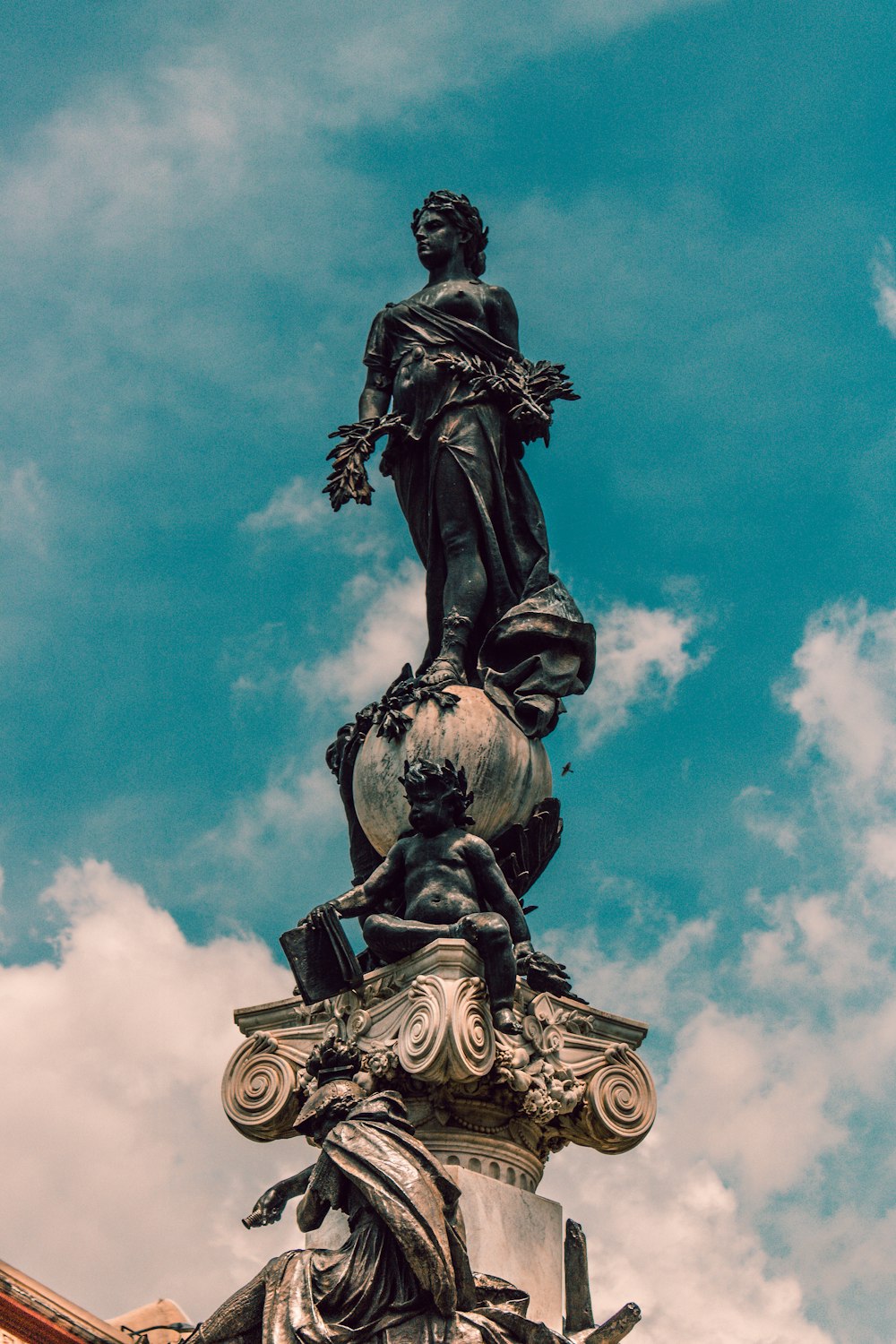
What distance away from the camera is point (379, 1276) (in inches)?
314

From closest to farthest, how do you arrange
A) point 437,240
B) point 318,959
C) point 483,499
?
point 318,959
point 483,499
point 437,240

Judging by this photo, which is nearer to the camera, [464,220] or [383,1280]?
[383,1280]

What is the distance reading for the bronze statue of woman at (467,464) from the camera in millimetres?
12484

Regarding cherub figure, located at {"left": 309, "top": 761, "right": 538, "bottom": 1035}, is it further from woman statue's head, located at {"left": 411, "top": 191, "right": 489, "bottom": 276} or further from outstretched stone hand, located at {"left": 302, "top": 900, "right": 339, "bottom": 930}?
woman statue's head, located at {"left": 411, "top": 191, "right": 489, "bottom": 276}

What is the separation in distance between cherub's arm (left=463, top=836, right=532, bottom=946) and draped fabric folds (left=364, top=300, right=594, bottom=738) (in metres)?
1.90

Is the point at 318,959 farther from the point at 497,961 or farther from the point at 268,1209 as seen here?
the point at 268,1209

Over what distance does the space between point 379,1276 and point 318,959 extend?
260 centimetres

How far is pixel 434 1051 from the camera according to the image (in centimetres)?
940

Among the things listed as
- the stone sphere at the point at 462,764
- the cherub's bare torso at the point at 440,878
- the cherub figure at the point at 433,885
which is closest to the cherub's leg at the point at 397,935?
the cherub figure at the point at 433,885

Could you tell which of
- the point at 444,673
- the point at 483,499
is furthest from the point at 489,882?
the point at 483,499

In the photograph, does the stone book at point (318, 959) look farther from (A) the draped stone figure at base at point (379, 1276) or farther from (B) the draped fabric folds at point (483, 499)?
(B) the draped fabric folds at point (483, 499)

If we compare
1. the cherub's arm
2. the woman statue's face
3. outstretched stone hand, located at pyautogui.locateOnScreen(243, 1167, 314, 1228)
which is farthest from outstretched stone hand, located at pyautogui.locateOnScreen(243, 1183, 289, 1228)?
the woman statue's face

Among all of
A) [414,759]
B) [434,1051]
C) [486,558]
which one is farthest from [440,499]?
[434,1051]

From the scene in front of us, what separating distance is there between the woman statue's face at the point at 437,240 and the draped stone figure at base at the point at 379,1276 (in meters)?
7.90
